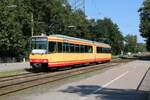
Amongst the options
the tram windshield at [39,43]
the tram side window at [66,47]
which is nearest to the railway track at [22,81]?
the tram windshield at [39,43]

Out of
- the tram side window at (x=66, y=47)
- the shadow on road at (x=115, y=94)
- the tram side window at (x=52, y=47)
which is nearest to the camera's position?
the shadow on road at (x=115, y=94)

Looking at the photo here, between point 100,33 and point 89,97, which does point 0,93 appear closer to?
point 89,97

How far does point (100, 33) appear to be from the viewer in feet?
425

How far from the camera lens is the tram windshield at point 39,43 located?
3266cm

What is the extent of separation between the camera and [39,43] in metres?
33.1

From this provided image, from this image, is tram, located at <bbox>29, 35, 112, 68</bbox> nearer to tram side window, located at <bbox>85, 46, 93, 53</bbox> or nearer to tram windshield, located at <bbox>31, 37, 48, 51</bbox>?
tram windshield, located at <bbox>31, 37, 48, 51</bbox>

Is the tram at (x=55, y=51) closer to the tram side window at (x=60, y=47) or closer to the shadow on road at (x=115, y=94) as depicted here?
the tram side window at (x=60, y=47)

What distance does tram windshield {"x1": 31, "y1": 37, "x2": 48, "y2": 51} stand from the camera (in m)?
32.7

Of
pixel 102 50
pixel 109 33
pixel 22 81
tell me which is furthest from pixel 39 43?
pixel 109 33

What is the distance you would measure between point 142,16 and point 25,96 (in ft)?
279

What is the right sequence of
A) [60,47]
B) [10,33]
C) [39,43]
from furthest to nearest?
[10,33], [60,47], [39,43]

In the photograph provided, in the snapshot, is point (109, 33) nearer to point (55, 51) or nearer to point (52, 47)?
point (55, 51)

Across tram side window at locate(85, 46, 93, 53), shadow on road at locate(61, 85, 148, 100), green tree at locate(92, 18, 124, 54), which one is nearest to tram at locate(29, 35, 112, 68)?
tram side window at locate(85, 46, 93, 53)

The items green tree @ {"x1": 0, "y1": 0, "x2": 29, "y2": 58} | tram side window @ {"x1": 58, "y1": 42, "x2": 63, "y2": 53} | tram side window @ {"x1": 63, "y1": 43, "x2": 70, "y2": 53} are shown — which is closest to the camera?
tram side window @ {"x1": 58, "y1": 42, "x2": 63, "y2": 53}
